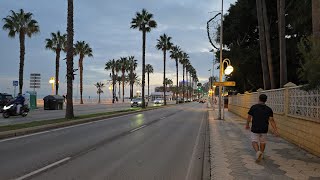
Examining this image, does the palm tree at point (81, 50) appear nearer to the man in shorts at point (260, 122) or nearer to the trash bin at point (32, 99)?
the trash bin at point (32, 99)

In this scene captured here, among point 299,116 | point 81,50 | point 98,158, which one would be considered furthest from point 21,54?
point 299,116

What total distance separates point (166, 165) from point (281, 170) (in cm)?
279

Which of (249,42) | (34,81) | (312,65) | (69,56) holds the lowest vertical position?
(312,65)

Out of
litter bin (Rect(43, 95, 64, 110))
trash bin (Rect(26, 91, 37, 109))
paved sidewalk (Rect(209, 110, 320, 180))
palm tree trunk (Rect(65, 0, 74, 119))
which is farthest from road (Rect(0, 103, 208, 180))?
litter bin (Rect(43, 95, 64, 110))

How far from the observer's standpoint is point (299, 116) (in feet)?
46.0

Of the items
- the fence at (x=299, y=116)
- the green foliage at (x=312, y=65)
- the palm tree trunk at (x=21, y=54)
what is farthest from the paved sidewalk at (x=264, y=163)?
the palm tree trunk at (x=21, y=54)

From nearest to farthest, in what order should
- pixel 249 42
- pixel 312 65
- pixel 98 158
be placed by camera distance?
1. pixel 312 65
2. pixel 98 158
3. pixel 249 42

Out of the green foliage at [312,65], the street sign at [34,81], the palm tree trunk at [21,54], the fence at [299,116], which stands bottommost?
the fence at [299,116]

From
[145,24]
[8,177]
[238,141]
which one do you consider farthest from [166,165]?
[145,24]

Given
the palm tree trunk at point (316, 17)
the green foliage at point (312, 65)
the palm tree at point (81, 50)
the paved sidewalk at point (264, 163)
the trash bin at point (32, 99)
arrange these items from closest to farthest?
the paved sidewalk at point (264, 163)
the green foliage at point (312, 65)
the palm tree trunk at point (316, 17)
the trash bin at point (32, 99)
the palm tree at point (81, 50)

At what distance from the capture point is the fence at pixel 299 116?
12.1 meters

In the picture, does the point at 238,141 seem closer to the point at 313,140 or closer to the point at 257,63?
the point at 313,140

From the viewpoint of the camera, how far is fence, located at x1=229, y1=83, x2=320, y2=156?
477 inches

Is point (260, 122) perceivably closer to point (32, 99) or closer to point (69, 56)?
point (69, 56)
